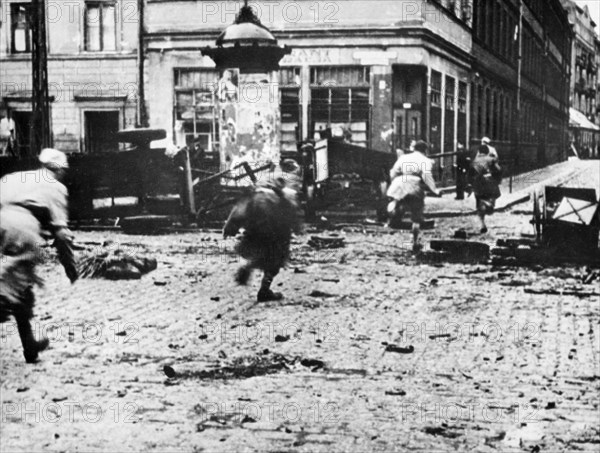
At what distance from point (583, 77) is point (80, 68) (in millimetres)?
1683

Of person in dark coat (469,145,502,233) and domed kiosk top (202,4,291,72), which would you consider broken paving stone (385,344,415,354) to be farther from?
domed kiosk top (202,4,291,72)

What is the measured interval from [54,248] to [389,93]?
121 centimetres

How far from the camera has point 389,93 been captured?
1.81 meters

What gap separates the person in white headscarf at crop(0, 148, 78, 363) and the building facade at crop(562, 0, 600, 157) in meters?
1.95

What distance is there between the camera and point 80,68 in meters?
1.54

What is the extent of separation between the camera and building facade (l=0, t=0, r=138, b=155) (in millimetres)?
1338

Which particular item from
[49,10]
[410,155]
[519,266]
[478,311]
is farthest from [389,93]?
[519,266]

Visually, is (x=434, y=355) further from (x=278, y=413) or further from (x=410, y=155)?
(x=410, y=155)

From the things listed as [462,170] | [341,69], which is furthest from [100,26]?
[462,170]

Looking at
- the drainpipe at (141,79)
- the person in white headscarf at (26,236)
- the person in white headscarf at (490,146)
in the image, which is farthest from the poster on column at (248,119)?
the person in white headscarf at (490,146)

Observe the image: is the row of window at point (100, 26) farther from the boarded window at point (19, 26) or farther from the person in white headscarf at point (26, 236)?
the person in white headscarf at point (26, 236)

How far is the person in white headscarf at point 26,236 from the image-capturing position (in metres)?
0.67

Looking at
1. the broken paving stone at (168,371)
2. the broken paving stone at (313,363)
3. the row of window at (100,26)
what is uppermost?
the row of window at (100,26)

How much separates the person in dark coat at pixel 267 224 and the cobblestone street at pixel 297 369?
414mm
